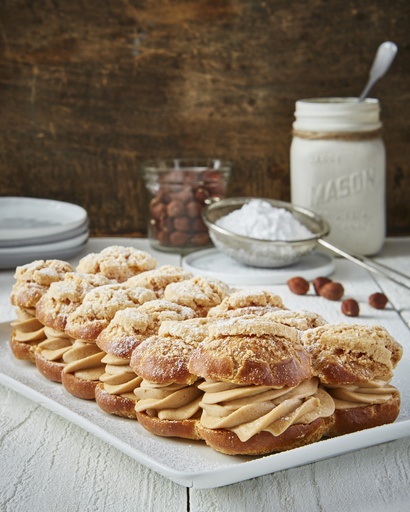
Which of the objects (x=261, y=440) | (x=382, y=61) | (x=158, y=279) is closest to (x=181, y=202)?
(x=382, y=61)

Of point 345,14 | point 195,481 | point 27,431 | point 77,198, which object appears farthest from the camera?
point 77,198

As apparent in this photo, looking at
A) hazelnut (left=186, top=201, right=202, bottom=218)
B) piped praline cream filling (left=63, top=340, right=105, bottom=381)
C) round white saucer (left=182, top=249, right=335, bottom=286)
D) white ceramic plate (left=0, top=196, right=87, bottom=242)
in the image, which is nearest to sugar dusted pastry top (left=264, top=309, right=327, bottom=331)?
piped praline cream filling (left=63, top=340, right=105, bottom=381)

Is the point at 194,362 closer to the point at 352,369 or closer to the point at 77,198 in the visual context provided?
the point at 352,369

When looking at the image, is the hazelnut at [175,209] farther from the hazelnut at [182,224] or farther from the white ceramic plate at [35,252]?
the white ceramic plate at [35,252]

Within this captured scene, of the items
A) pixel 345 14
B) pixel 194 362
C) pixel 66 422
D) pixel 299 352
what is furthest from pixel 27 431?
pixel 345 14

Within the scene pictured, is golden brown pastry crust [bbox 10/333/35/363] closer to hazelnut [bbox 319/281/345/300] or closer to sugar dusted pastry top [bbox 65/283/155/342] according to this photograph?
sugar dusted pastry top [bbox 65/283/155/342]

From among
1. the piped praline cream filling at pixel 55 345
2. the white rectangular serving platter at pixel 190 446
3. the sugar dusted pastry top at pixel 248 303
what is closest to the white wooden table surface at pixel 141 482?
the white rectangular serving platter at pixel 190 446
